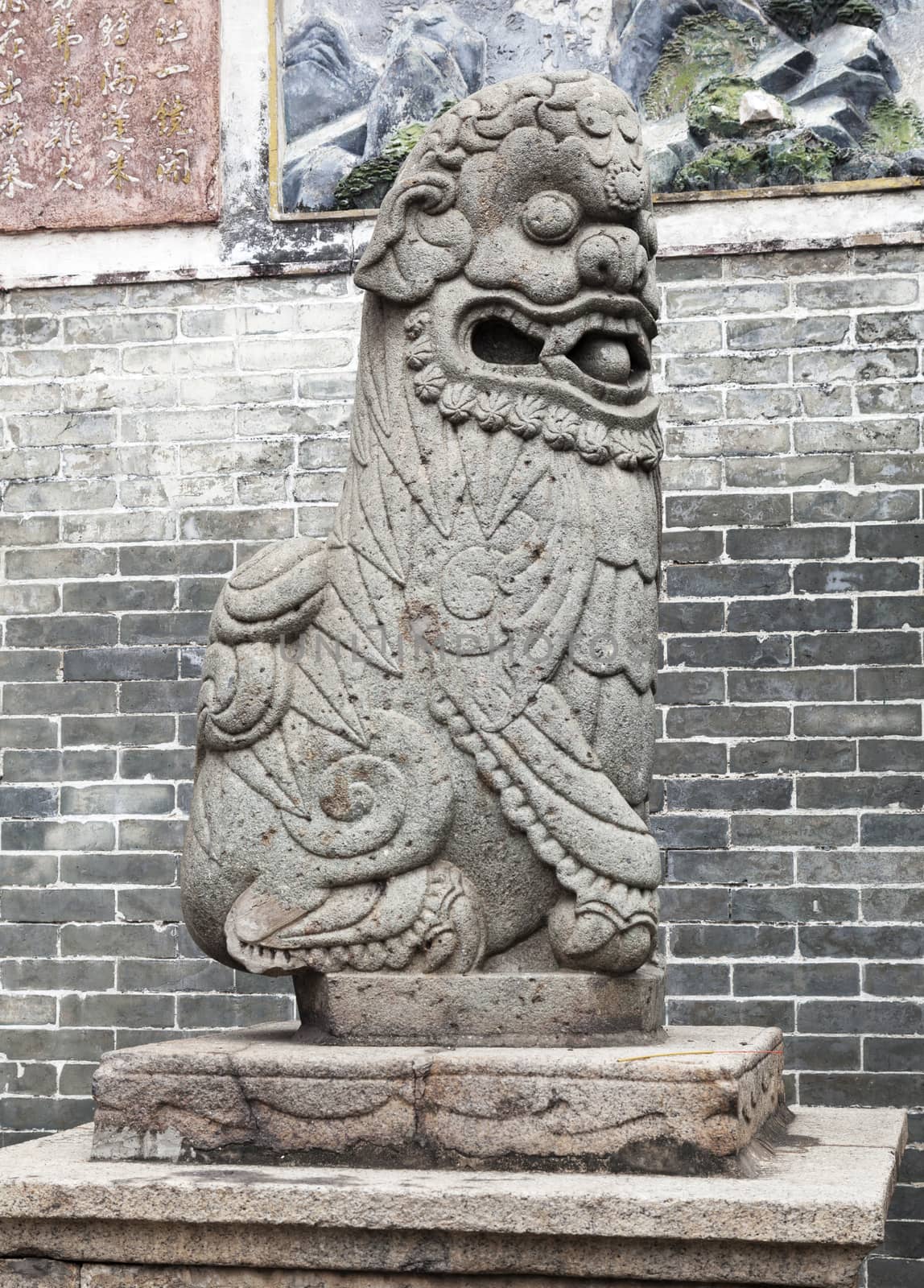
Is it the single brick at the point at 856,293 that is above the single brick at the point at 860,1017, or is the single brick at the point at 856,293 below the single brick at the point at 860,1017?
above

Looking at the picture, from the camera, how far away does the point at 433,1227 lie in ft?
9.94

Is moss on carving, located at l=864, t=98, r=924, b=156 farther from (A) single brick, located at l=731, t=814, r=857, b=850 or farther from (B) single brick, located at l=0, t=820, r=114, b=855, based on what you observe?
(B) single brick, located at l=0, t=820, r=114, b=855

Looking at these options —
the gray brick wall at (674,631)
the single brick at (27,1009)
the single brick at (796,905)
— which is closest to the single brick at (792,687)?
the gray brick wall at (674,631)

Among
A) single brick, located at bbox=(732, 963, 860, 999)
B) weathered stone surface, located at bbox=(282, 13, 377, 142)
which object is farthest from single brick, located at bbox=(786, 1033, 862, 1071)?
weathered stone surface, located at bbox=(282, 13, 377, 142)

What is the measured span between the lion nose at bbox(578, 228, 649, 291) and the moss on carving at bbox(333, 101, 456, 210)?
11.3ft

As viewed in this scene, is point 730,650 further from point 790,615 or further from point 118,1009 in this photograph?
point 118,1009

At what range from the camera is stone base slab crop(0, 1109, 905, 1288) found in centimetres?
295

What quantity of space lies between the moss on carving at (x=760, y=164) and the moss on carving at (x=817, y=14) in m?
0.45

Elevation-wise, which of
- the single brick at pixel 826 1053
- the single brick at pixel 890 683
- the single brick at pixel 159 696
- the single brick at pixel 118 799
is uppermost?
the single brick at pixel 890 683

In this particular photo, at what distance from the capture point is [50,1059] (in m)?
6.86

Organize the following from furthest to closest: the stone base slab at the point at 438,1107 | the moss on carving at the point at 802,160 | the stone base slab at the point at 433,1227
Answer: the moss on carving at the point at 802,160 < the stone base slab at the point at 438,1107 < the stone base slab at the point at 433,1227

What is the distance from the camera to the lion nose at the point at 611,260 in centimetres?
368

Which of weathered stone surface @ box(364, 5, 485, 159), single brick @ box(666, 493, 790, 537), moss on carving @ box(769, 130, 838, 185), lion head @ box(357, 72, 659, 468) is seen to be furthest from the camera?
weathered stone surface @ box(364, 5, 485, 159)

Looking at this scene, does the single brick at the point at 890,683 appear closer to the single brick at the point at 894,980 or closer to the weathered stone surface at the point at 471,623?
the single brick at the point at 894,980
